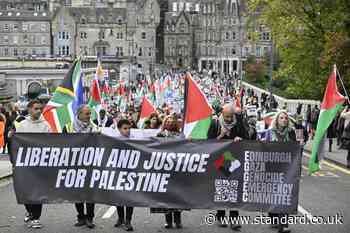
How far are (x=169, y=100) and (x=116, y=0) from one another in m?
133

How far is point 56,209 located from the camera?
1341cm

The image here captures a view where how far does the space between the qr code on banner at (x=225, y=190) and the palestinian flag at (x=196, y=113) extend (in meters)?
1.76

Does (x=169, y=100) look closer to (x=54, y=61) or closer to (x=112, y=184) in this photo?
(x=112, y=184)

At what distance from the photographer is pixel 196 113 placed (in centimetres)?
1273

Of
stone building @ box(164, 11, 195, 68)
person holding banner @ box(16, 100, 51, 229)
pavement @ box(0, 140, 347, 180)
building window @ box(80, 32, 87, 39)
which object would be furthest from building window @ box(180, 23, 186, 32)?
person holding banner @ box(16, 100, 51, 229)

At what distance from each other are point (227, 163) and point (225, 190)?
41 centimetres

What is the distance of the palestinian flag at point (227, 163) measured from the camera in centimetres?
1097

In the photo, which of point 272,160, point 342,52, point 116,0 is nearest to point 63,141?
point 272,160

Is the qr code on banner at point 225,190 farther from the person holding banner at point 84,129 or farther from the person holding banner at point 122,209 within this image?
the person holding banner at point 84,129

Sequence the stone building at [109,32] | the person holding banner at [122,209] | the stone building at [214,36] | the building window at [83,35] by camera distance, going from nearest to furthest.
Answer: the person holding banner at [122,209] < the stone building at [109,32] < the building window at [83,35] < the stone building at [214,36]

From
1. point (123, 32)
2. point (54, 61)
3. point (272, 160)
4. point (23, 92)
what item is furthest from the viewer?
point (123, 32)

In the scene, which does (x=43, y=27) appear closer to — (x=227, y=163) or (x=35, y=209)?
(x=35, y=209)

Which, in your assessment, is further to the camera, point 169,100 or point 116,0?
point 116,0

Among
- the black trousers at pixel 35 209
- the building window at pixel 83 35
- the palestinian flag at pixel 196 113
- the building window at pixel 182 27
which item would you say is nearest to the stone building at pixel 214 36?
the building window at pixel 182 27
